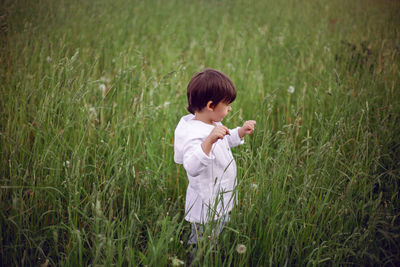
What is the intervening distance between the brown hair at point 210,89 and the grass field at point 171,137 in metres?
0.31

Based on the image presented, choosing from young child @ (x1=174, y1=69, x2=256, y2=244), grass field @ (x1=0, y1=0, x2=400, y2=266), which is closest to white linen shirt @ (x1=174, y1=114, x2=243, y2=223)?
young child @ (x1=174, y1=69, x2=256, y2=244)

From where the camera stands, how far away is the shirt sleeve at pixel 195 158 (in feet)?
4.21

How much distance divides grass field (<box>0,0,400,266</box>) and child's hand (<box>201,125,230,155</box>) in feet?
1.00

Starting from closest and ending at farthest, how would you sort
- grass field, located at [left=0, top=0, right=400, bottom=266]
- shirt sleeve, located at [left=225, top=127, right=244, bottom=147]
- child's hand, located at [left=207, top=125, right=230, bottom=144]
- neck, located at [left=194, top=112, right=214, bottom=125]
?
child's hand, located at [left=207, top=125, right=230, bottom=144], grass field, located at [left=0, top=0, right=400, bottom=266], neck, located at [left=194, top=112, right=214, bottom=125], shirt sleeve, located at [left=225, top=127, right=244, bottom=147]

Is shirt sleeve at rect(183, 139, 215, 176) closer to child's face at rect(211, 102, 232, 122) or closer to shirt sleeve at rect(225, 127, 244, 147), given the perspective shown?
child's face at rect(211, 102, 232, 122)

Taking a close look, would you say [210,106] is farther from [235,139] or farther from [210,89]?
[235,139]

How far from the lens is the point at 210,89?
1403 millimetres

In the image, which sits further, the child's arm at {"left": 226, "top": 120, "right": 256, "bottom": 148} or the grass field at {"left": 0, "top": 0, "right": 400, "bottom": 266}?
the child's arm at {"left": 226, "top": 120, "right": 256, "bottom": 148}

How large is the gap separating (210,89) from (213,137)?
26cm

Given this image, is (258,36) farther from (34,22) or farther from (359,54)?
(34,22)

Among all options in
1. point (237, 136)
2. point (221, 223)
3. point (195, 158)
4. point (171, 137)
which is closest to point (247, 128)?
point (237, 136)

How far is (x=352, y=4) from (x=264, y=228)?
288 inches

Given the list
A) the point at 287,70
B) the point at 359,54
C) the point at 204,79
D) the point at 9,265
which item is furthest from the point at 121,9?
the point at 9,265

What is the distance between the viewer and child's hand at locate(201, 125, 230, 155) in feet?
4.13
